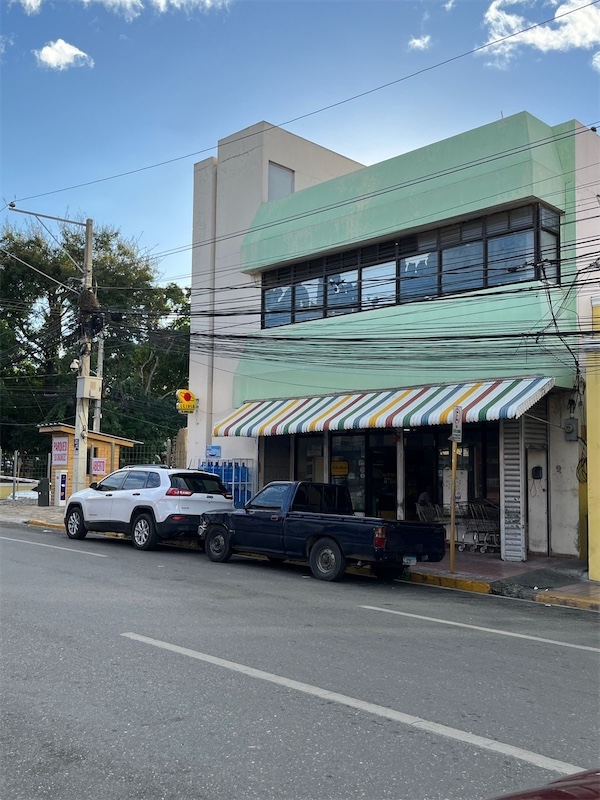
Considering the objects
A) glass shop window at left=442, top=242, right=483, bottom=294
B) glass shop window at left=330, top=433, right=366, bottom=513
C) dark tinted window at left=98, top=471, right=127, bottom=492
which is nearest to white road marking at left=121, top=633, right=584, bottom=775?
dark tinted window at left=98, top=471, right=127, bottom=492

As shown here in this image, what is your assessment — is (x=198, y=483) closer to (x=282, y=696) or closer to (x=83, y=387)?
(x=83, y=387)

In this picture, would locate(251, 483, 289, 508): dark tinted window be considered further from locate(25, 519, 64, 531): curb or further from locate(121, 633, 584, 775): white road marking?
locate(25, 519, 64, 531): curb

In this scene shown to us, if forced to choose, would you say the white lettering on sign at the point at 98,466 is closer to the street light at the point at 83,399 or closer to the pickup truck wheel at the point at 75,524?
the street light at the point at 83,399

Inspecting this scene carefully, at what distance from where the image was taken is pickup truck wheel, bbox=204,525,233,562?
14.1 meters

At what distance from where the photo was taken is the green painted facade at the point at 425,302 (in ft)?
49.8

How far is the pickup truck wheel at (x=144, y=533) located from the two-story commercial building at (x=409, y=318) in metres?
4.05

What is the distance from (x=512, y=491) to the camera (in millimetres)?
15211

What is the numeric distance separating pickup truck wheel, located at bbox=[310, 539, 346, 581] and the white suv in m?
3.80

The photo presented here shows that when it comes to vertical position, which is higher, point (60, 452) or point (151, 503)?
point (60, 452)

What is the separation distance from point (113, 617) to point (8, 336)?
3462 centimetres

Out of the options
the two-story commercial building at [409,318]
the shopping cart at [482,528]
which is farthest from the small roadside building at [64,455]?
the shopping cart at [482,528]

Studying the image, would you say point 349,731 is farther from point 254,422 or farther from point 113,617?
point 254,422

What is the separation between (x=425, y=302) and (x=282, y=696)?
41.4 feet

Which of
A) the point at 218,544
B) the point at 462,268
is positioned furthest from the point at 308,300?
the point at 218,544
